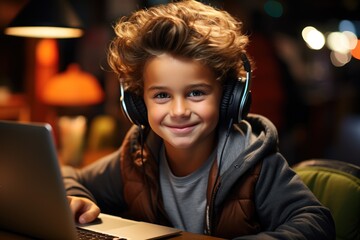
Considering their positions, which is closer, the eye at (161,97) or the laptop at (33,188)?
the laptop at (33,188)

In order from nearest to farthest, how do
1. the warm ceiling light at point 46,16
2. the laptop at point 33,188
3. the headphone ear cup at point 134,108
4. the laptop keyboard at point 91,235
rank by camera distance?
1. the laptop at point 33,188
2. the laptop keyboard at point 91,235
3. the headphone ear cup at point 134,108
4. the warm ceiling light at point 46,16

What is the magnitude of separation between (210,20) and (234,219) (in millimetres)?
474

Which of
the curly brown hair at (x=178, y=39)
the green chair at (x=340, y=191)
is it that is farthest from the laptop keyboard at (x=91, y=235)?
the green chair at (x=340, y=191)

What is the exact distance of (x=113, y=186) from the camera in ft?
5.72

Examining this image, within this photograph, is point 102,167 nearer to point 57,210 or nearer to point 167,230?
point 167,230

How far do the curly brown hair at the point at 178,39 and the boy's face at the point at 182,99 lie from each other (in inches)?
1.0

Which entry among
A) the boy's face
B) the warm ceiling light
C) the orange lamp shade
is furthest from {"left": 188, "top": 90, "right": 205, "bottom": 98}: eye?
the orange lamp shade

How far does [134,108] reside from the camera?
5.13 ft

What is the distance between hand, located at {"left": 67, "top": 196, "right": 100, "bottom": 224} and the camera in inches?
57.1

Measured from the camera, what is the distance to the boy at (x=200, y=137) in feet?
4.76

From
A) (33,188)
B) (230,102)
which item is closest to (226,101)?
(230,102)

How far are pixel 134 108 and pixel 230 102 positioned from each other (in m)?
0.24

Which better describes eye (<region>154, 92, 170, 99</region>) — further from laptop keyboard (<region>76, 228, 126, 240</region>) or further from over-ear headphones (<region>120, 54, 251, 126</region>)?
laptop keyboard (<region>76, 228, 126, 240</region>)

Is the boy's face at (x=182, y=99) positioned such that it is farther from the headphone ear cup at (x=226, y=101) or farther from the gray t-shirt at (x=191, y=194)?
the gray t-shirt at (x=191, y=194)
